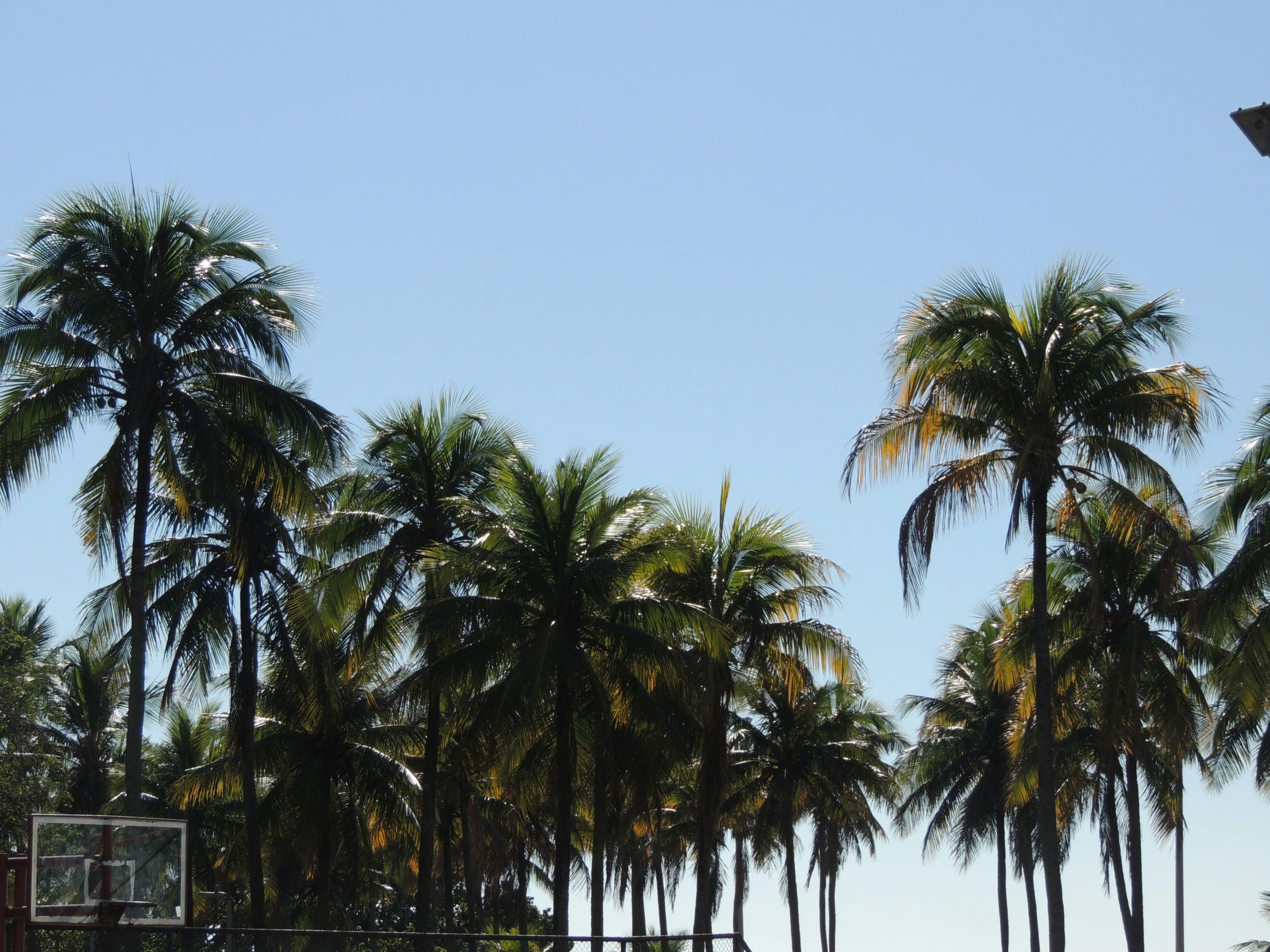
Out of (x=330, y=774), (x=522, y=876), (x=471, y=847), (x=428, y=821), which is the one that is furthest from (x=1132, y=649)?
(x=522, y=876)

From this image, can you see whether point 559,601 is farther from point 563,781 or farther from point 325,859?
point 325,859

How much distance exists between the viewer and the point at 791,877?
4306 centimetres

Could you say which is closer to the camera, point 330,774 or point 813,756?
point 330,774

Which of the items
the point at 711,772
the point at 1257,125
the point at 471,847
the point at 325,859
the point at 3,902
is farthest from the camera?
the point at 471,847

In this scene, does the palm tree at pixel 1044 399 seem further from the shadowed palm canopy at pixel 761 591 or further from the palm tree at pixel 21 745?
the palm tree at pixel 21 745

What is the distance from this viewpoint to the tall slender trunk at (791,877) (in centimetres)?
4062

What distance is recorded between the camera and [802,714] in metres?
41.7

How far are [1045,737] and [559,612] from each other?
8195 millimetres

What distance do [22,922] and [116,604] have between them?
33.2ft

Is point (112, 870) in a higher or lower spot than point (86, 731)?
lower

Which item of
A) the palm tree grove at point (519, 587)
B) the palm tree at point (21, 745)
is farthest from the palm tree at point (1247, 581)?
the palm tree at point (21, 745)

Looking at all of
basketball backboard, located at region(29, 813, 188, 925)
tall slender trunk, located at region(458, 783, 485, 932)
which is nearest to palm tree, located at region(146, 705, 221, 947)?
tall slender trunk, located at region(458, 783, 485, 932)

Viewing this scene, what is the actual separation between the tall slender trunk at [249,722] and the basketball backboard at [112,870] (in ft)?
30.5

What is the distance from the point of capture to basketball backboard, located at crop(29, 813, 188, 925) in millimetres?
18172
